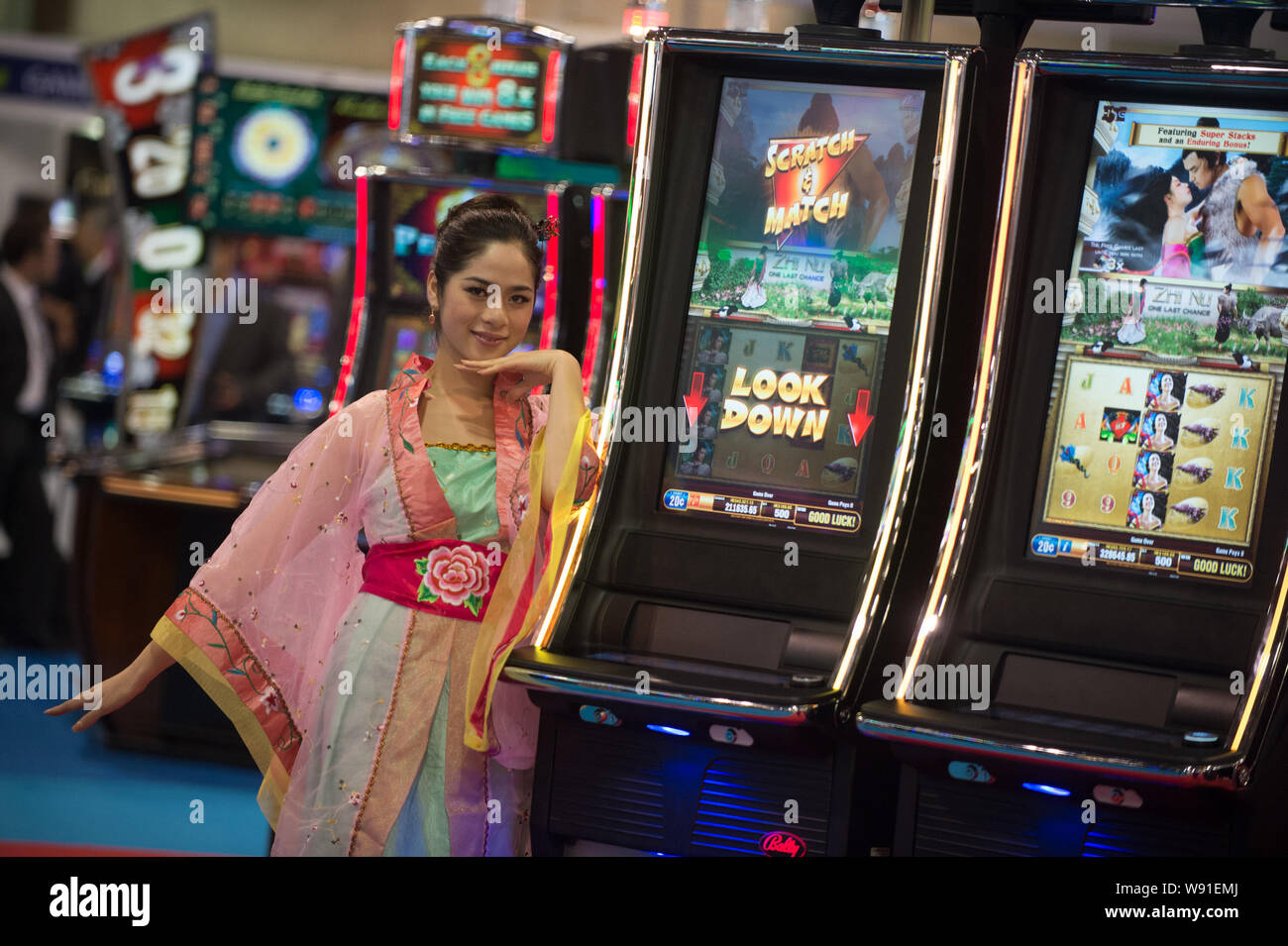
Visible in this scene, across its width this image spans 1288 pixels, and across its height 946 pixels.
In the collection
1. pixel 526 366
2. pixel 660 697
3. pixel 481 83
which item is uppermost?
pixel 481 83

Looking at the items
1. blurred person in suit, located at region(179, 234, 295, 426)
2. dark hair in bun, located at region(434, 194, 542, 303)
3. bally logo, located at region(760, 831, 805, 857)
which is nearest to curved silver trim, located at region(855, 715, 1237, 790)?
bally logo, located at region(760, 831, 805, 857)

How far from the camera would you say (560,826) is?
9.53ft

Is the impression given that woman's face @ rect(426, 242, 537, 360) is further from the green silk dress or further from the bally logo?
the bally logo

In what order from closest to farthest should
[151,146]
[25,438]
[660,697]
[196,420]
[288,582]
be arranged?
1. [660,697]
2. [288,582]
3. [151,146]
4. [196,420]
5. [25,438]

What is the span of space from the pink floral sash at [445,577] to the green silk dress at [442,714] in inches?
1.2

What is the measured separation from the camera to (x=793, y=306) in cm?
304

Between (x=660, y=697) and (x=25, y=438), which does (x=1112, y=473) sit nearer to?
(x=660, y=697)

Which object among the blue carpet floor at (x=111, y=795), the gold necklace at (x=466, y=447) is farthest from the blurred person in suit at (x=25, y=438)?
the gold necklace at (x=466, y=447)

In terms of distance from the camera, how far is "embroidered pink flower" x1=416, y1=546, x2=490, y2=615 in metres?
2.82

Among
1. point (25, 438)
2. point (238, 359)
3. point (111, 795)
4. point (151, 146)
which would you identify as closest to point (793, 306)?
point (111, 795)

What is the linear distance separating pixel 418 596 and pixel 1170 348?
1.37 meters

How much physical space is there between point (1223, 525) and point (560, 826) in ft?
4.15

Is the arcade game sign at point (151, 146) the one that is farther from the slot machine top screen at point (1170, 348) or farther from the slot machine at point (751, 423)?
the slot machine top screen at point (1170, 348)
